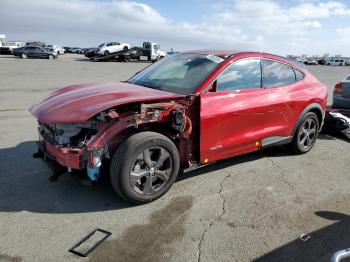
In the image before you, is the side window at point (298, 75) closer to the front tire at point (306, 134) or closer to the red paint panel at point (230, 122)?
the front tire at point (306, 134)

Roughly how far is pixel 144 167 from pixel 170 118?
2.03 feet

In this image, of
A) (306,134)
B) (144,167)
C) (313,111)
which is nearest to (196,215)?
(144,167)

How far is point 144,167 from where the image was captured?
3939mm

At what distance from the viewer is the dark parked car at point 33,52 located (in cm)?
3728

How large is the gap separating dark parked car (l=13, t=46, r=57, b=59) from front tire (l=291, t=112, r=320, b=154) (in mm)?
36604

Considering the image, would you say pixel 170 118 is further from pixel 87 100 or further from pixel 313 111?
pixel 313 111

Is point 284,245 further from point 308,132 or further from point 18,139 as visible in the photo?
point 18,139

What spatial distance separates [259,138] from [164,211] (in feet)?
6.24

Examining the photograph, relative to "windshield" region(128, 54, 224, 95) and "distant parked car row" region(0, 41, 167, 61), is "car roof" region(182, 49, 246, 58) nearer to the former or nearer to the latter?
"windshield" region(128, 54, 224, 95)

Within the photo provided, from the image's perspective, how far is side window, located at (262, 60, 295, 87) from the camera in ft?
16.8

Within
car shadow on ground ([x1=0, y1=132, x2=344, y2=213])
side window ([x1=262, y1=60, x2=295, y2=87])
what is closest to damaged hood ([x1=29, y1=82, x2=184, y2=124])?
car shadow on ground ([x1=0, y1=132, x2=344, y2=213])

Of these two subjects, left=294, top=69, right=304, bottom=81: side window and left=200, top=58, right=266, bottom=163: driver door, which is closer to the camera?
left=200, top=58, right=266, bottom=163: driver door

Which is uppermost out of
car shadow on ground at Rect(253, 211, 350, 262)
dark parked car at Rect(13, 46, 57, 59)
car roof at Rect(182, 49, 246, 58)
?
dark parked car at Rect(13, 46, 57, 59)

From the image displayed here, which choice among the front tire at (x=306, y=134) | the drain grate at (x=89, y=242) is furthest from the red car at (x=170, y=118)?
the drain grate at (x=89, y=242)
